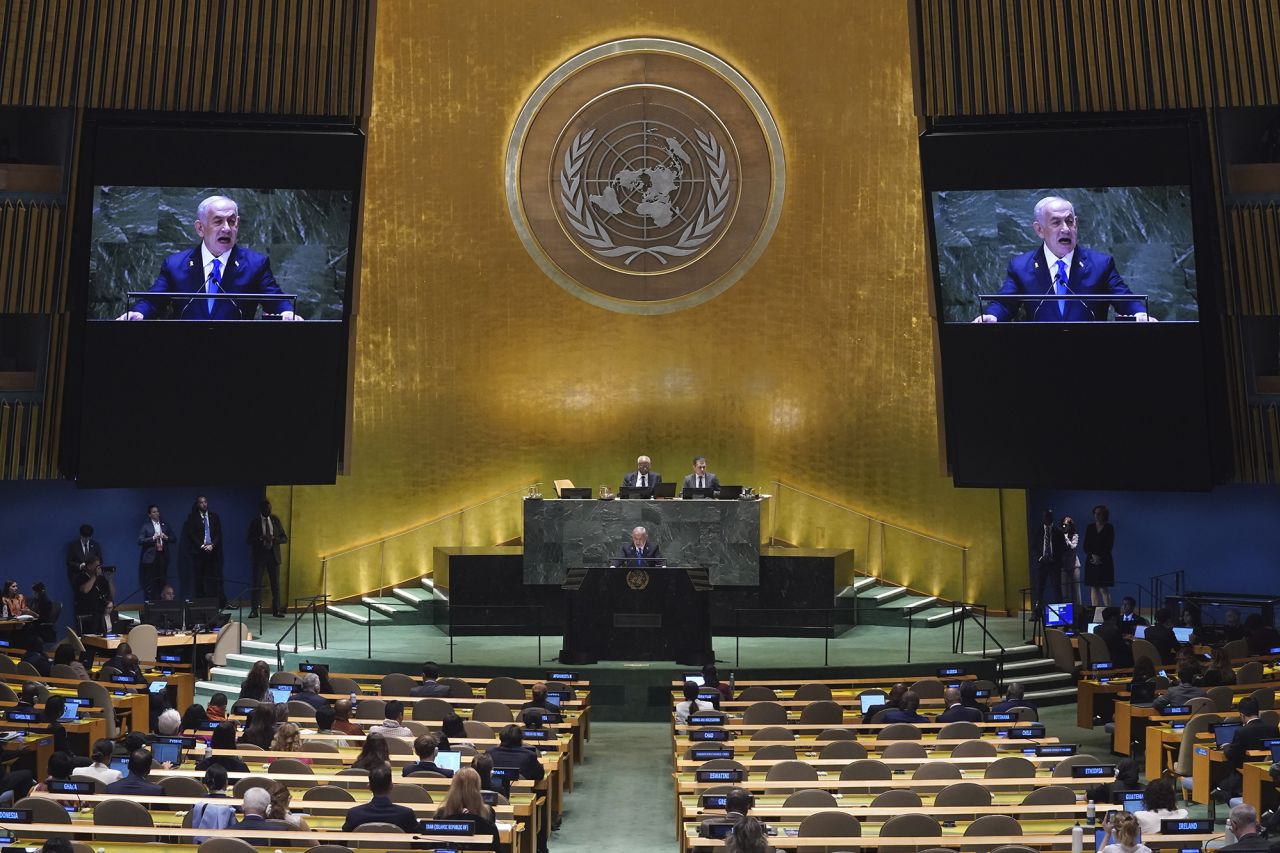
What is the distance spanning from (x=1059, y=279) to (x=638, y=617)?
571 cm

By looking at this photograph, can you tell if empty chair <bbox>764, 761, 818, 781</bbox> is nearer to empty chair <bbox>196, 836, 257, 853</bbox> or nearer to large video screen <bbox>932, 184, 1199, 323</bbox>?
empty chair <bbox>196, 836, 257, 853</bbox>

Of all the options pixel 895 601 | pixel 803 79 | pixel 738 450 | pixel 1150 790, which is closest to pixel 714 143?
pixel 803 79

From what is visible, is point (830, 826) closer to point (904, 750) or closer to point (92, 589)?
point (904, 750)

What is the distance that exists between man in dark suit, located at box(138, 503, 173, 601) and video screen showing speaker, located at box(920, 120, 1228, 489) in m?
9.65

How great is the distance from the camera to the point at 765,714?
13461mm

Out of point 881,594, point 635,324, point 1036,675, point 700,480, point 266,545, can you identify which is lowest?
point 1036,675

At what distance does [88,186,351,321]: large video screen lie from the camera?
56.6 ft

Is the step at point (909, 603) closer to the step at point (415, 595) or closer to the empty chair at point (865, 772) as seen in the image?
the step at point (415, 595)

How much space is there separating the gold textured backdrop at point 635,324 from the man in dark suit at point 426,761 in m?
10.9

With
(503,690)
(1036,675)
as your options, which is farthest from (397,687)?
(1036,675)

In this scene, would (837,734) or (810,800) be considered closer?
(810,800)

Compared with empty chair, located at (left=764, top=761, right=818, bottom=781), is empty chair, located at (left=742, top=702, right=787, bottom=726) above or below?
above

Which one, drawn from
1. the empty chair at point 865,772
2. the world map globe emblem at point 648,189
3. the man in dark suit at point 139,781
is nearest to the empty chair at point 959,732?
the empty chair at point 865,772

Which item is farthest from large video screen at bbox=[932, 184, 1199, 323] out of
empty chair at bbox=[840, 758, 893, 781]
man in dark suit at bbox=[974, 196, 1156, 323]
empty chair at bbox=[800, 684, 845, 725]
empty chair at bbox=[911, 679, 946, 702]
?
empty chair at bbox=[840, 758, 893, 781]
